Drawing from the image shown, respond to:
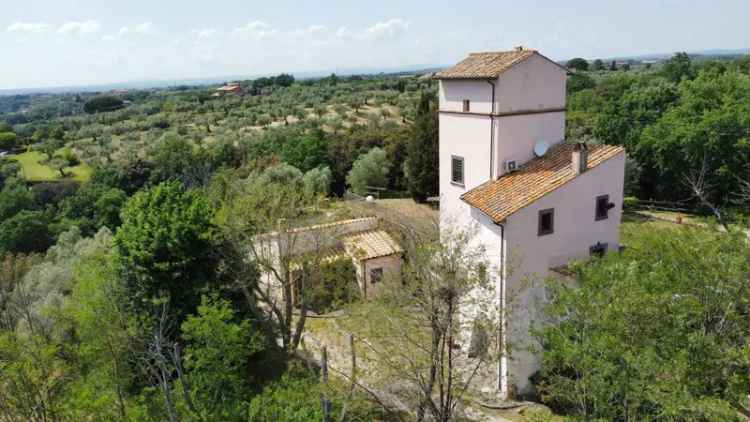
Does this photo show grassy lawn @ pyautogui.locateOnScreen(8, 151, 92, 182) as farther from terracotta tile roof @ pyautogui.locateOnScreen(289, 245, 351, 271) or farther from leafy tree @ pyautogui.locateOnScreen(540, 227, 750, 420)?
leafy tree @ pyautogui.locateOnScreen(540, 227, 750, 420)

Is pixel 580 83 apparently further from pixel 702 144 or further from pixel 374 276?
pixel 374 276

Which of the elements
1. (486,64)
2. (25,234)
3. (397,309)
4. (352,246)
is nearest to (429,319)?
(397,309)

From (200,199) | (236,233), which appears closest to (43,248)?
(200,199)

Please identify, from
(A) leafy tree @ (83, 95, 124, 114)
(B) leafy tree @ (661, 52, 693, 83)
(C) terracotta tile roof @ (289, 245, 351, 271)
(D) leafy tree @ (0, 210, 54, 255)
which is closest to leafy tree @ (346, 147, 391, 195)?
(C) terracotta tile roof @ (289, 245, 351, 271)

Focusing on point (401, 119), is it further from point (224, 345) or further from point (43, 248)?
point (224, 345)

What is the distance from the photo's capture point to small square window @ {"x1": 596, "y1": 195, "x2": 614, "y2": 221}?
17.3 metres

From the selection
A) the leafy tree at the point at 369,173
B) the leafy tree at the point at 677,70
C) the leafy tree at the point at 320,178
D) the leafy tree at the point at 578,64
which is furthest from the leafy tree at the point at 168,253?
the leafy tree at the point at 578,64

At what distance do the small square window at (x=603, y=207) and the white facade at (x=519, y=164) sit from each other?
0.53 ft

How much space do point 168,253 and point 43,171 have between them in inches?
2052

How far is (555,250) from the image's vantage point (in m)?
16.8

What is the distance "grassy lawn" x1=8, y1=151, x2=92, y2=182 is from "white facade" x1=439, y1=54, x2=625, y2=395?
50924 mm

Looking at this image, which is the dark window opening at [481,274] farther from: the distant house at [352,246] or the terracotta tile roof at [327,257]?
the terracotta tile roof at [327,257]

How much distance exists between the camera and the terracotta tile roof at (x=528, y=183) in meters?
16.3

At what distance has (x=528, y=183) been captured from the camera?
56.0 ft
